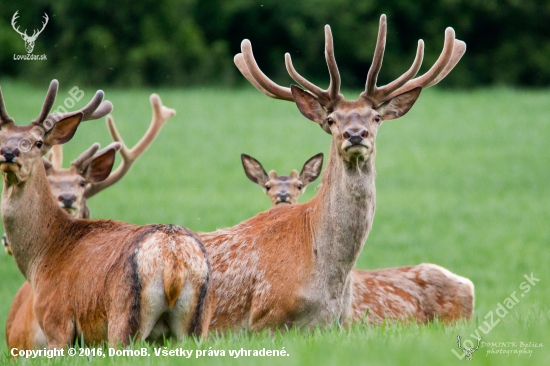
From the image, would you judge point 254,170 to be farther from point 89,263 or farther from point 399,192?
point 399,192

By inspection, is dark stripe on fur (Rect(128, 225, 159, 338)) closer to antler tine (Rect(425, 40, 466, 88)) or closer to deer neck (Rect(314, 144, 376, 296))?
deer neck (Rect(314, 144, 376, 296))

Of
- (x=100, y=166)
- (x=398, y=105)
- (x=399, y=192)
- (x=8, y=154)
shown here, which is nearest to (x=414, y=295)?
(x=398, y=105)

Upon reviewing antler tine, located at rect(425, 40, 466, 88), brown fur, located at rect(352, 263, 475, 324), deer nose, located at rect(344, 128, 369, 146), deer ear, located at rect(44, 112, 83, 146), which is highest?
antler tine, located at rect(425, 40, 466, 88)

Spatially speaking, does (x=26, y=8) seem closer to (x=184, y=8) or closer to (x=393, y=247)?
(x=184, y=8)

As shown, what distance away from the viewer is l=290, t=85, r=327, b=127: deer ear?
261 inches

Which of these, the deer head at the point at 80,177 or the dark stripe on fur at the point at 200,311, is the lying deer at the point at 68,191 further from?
the dark stripe on fur at the point at 200,311

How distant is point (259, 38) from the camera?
36.6 m

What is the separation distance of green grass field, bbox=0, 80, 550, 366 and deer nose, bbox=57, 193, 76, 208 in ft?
6.62

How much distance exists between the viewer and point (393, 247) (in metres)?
13.5

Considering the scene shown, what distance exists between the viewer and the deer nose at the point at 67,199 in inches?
306

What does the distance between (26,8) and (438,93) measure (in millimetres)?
15391

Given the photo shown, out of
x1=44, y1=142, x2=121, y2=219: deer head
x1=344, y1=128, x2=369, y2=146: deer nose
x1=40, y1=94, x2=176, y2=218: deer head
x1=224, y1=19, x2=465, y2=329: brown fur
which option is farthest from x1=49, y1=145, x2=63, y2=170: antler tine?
x1=344, y1=128, x2=369, y2=146: deer nose

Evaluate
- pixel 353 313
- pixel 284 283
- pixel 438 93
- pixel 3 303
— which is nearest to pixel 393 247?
pixel 3 303

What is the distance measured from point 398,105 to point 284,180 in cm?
253
